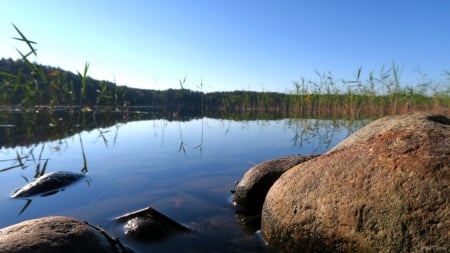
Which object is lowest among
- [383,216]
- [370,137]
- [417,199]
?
[383,216]

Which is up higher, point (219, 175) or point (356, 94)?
point (356, 94)

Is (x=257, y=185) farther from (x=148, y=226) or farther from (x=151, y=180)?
(x=151, y=180)

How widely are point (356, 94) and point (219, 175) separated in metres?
12.9

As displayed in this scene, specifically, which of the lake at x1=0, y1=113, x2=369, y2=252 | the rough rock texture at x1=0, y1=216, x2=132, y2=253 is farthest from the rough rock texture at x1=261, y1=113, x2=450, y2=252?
the rough rock texture at x1=0, y1=216, x2=132, y2=253

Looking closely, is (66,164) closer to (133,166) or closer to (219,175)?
(133,166)

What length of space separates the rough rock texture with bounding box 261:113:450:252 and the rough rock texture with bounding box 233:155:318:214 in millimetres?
786

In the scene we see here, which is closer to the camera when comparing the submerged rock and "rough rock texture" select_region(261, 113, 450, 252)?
"rough rock texture" select_region(261, 113, 450, 252)

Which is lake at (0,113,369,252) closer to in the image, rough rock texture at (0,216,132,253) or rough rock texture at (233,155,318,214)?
rough rock texture at (233,155,318,214)

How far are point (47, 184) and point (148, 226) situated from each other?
6.19 feet

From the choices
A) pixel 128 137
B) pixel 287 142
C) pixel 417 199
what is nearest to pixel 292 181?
pixel 417 199

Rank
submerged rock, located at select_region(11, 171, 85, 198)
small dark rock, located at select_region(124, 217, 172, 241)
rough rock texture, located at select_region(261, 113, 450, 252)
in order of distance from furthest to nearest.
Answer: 1. submerged rock, located at select_region(11, 171, 85, 198)
2. small dark rock, located at select_region(124, 217, 172, 241)
3. rough rock texture, located at select_region(261, 113, 450, 252)

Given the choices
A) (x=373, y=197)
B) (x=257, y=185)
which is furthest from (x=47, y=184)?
(x=373, y=197)

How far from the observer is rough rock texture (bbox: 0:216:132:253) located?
1.96 m

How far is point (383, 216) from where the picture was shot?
2.18 metres
